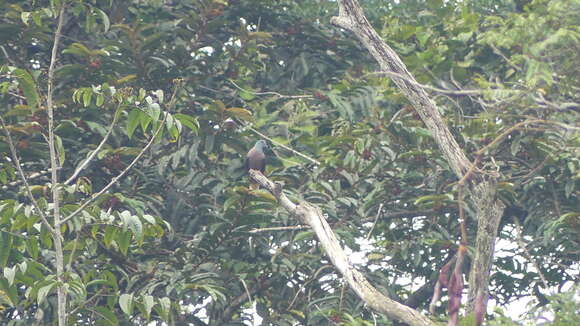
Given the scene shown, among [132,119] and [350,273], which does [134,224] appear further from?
[350,273]

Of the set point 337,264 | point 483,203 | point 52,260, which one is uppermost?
point 483,203

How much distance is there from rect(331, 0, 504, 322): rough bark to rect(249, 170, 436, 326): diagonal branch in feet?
0.91

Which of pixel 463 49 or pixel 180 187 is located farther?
pixel 463 49

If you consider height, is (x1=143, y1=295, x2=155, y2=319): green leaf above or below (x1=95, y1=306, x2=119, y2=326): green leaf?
above

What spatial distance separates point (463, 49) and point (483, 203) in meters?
2.85

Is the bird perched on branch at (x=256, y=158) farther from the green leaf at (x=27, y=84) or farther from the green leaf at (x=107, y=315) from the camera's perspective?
the green leaf at (x=27, y=84)

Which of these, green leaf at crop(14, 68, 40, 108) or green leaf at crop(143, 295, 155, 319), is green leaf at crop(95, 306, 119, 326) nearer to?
green leaf at crop(143, 295, 155, 319)

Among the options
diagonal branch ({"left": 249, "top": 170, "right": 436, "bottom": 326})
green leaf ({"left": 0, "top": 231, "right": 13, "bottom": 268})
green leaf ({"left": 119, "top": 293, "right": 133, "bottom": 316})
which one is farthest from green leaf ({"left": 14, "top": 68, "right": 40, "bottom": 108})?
diagonal branch ({"left": 249, "top": 170, "right": 436, "bottom": 326})

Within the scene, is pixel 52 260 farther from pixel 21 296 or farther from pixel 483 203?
pixel 483 203

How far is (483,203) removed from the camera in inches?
178

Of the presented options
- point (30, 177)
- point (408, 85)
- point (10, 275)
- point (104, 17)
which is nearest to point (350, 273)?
point (408, 85)

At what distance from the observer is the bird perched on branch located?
6492mm

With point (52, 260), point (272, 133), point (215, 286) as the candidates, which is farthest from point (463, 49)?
point (52, 260)

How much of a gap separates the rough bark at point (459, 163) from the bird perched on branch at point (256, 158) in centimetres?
149
